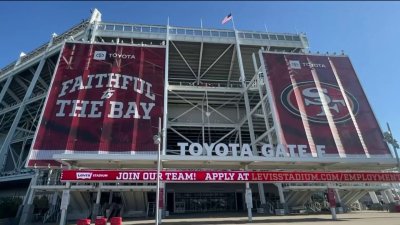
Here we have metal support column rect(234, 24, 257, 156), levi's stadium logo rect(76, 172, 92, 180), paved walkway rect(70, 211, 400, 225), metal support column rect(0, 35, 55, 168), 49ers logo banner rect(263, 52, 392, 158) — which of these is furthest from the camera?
metal support column rect(0, 35, 55, 168)

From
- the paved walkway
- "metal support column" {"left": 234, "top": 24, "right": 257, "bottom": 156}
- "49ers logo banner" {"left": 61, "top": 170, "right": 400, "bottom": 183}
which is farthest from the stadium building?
the paved walkway

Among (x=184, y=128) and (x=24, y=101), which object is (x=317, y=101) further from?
(x=24, y=101)

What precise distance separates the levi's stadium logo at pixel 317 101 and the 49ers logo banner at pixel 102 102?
1521 cm

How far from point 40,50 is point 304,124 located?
139 feet

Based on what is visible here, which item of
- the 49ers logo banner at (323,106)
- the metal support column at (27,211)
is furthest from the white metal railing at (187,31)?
the metal support column at (27,211)

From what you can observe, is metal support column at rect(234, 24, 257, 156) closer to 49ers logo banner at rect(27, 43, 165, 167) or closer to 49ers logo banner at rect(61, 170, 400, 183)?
49ers logo banner at rect(27, 43, 165, 167)

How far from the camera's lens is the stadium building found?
24125mm

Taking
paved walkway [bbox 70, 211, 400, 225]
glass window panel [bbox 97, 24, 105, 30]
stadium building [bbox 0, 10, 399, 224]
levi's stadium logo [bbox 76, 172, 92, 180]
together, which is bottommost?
paved walkway [bbox 70, 211, 400, 225]

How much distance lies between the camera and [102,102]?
32875 mm

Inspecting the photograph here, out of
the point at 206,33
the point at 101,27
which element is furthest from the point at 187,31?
the point at 101,27

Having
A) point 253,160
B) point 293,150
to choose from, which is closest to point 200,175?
point 253,160

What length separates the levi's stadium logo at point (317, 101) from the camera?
33.2 m

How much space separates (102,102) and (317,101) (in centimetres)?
2505

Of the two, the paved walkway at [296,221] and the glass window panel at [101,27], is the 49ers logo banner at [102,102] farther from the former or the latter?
the paved walkway at [296,221]
